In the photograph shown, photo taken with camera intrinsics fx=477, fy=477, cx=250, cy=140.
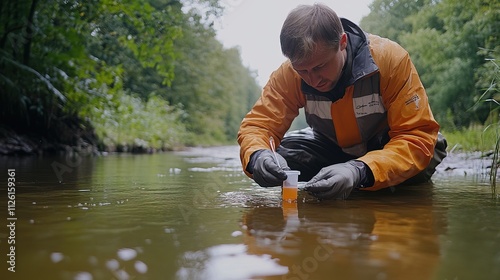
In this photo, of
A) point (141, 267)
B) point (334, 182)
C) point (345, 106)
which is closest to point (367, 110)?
point (345, 106)

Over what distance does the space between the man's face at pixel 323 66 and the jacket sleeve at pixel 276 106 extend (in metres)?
0.33

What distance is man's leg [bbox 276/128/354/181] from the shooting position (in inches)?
127

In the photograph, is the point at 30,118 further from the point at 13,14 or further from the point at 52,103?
the point at 13,14

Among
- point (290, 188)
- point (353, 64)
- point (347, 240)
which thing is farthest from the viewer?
point (353, 64)

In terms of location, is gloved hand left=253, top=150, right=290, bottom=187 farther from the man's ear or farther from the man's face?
the man's ear

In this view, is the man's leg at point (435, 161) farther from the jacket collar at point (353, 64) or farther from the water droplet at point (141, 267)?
the water droplet at point (141, 267)

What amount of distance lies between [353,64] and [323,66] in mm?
222

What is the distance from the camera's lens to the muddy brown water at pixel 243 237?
1102 millimetres

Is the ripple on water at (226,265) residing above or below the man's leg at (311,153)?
below

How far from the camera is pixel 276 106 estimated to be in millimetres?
2980

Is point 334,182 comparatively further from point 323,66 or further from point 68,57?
point 68,57

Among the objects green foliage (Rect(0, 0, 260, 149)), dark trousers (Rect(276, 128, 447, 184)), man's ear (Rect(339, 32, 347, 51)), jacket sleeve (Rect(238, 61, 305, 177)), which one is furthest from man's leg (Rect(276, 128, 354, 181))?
green foliage (Rect(0, 0, 260, 149))

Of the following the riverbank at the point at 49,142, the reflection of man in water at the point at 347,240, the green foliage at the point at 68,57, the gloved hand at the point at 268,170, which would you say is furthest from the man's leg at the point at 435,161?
the riverbank at the point at 49,142

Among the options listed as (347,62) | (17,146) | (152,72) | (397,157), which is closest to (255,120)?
(347,62)
